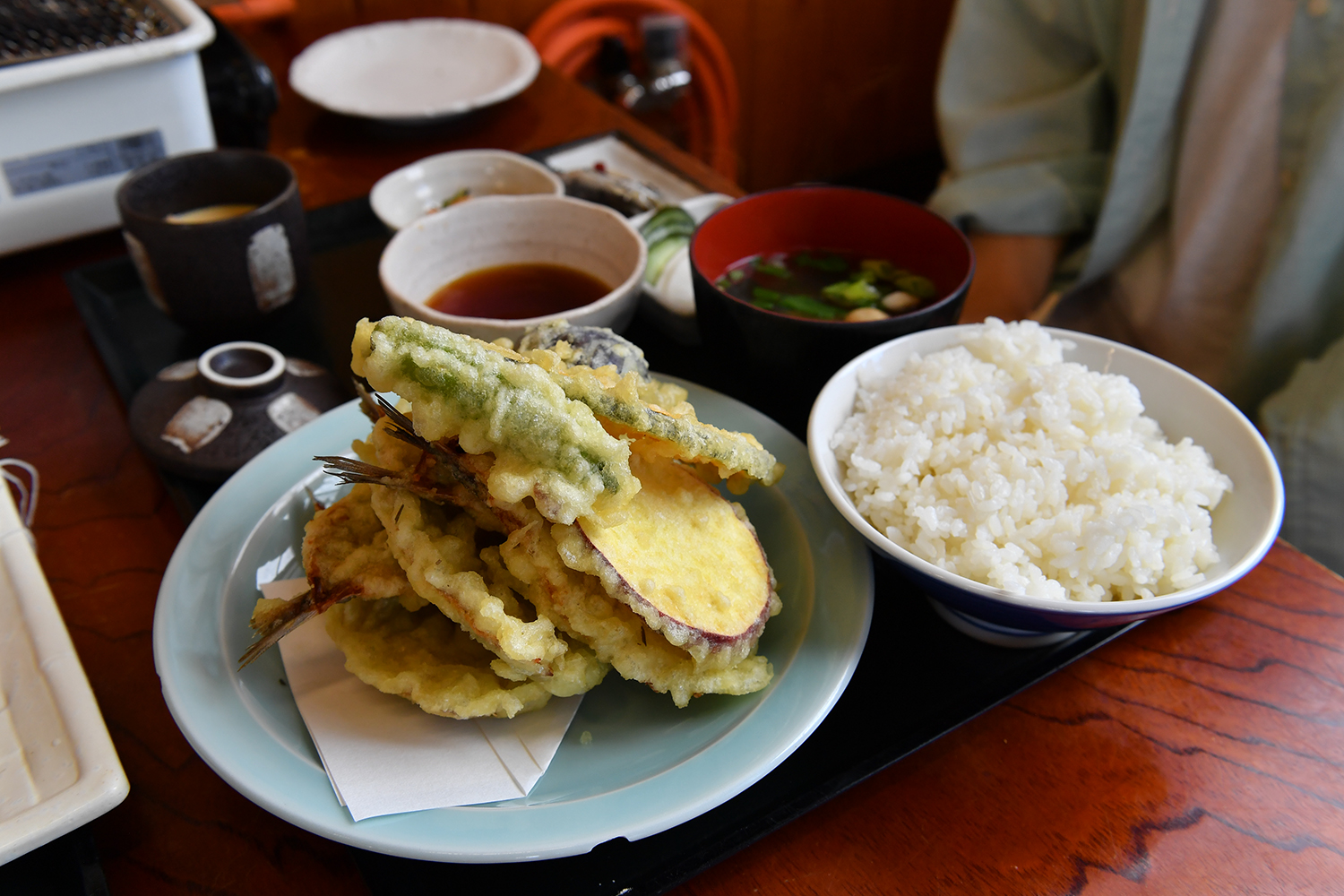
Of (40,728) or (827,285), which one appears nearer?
(40,728)

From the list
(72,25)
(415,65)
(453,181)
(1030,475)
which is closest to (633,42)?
(415,65)

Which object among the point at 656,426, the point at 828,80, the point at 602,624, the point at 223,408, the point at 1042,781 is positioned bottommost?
the point at 828,80

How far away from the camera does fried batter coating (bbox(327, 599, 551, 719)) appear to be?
94 centimetres

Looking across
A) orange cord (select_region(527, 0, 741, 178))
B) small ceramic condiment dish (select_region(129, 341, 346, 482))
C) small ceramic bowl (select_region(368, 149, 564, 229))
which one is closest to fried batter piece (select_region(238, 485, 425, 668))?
small ceramic condiment dish (select_region(129, 341, 346, 482))

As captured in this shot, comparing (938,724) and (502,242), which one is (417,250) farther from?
(938,724)

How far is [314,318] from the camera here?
5.91ft

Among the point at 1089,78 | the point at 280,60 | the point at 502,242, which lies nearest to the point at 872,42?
the point at 1089,78

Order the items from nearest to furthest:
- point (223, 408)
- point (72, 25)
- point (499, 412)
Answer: point (499, 412), point (223, 408), point (72, 25)

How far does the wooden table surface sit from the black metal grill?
1.12 meters

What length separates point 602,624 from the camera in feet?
3.05

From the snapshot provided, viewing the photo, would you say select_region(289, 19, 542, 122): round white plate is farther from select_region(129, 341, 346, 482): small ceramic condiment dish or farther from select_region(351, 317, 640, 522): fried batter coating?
select_region(351, 317, 640, 522): fried batter coating

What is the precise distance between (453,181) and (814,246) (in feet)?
3.12

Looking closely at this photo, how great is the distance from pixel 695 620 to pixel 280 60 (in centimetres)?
274

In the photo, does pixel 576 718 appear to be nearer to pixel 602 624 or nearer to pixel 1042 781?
pixel 602 624
